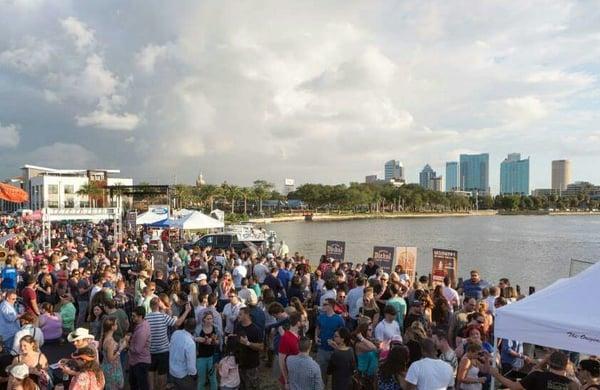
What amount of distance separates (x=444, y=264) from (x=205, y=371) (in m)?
9.56

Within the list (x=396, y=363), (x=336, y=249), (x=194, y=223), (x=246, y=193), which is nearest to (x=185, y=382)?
(x=396, y=363)

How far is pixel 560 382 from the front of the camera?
4.52m

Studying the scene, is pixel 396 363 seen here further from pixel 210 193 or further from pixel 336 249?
pixel 210 193

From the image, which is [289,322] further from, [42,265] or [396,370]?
[42,265]

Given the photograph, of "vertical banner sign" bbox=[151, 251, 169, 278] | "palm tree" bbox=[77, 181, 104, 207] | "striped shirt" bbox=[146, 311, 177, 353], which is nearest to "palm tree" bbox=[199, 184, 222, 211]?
"palm tree" bbox=[77, 181, 104, 207]

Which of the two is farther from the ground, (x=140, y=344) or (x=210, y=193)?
(x=210, y=193)

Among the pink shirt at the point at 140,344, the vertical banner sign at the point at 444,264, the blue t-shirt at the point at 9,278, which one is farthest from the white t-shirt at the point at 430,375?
the blue t-shirt at the point at 9,278

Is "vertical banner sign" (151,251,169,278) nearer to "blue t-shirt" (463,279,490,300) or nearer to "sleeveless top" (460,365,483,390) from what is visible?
"blue t-shirt" (463,279,490,300)

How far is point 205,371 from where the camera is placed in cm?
657

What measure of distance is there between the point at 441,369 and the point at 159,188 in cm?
2660

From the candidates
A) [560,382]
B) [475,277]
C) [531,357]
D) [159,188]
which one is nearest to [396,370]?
[560,382]

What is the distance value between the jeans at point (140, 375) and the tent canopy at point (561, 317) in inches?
180

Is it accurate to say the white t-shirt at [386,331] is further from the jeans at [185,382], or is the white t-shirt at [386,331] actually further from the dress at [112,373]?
the dress at [112,373]

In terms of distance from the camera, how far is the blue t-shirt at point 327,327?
701 cm
